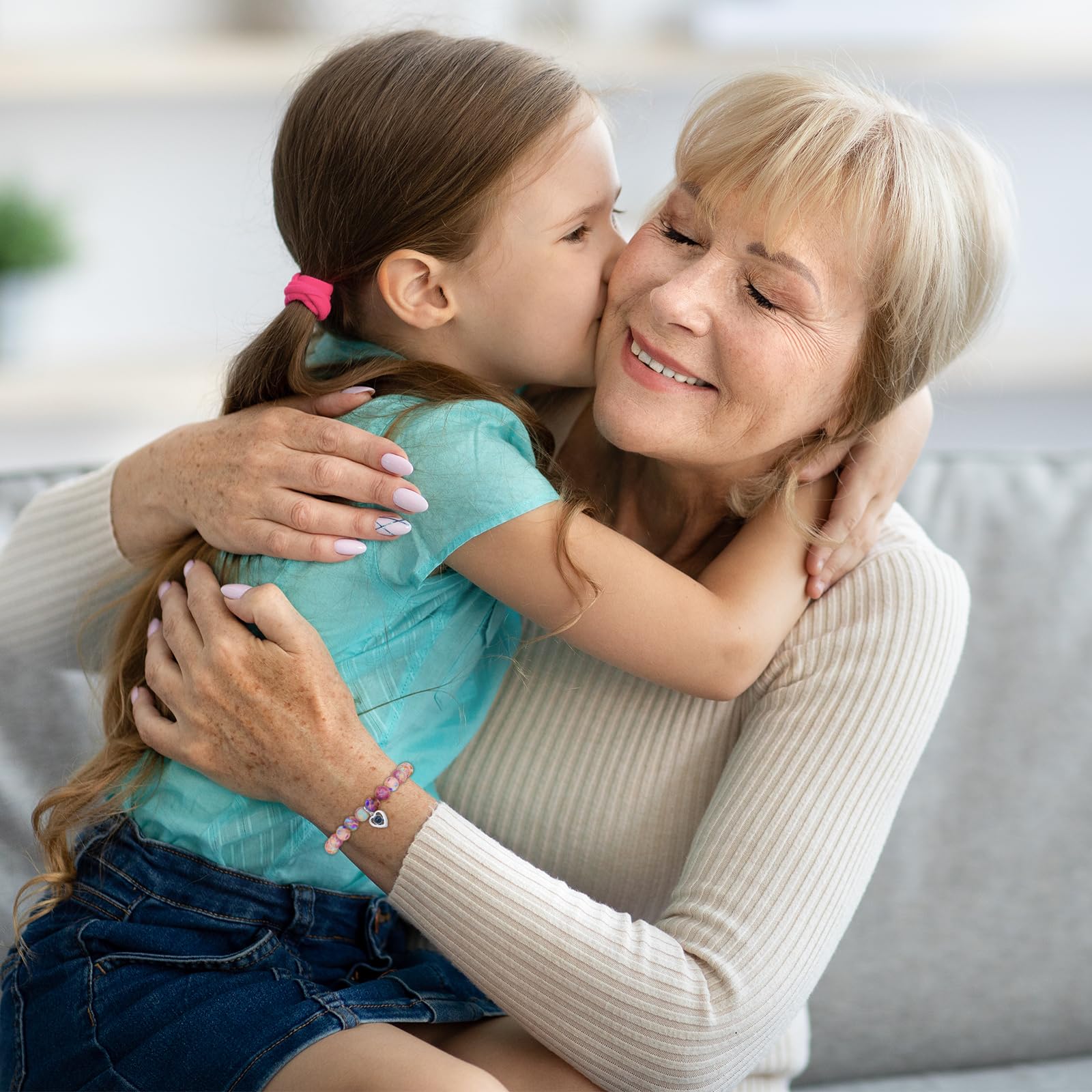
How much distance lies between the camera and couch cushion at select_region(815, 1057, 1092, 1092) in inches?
63.8

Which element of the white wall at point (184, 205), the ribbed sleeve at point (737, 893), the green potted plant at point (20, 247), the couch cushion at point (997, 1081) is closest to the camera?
the ribbed sleeve at point (737, 893)

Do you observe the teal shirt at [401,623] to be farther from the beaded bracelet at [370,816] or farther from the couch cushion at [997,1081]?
the couch cushion at [997,1081]

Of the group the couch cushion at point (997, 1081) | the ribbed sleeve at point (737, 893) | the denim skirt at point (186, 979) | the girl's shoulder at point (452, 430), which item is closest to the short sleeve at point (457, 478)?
the girl's shoulder at point (452, 430)

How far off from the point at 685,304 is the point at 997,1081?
115cm

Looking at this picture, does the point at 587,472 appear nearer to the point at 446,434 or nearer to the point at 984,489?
the point at 446,434

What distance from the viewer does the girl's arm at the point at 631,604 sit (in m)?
1.17

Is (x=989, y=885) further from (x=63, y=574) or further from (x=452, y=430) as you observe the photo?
(x=63, y=574)

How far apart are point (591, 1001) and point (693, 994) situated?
92 millimetres

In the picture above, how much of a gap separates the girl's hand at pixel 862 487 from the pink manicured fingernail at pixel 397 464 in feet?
1.41

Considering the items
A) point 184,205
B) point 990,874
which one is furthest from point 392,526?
point 184,205

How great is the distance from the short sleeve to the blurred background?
60.7 inches

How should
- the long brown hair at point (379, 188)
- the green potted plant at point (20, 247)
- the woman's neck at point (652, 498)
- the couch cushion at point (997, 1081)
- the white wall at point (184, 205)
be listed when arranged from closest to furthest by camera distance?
the long brown hair at point (379, 188)
the woman's neck at point (652, 498)
the couch cushion at point (997, 1081)
the green potted plant at point (20, 247)
the white wall at point (184, 205)

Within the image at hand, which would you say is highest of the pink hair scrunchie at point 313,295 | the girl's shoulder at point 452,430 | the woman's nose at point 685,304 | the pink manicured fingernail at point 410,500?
the woman's nose at point 685,304

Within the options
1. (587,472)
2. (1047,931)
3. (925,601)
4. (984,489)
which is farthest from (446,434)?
(1047,931)
